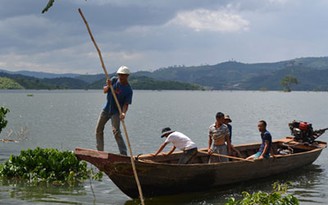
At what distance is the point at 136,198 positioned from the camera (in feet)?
39.2

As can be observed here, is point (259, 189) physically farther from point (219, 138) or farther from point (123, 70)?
point (123, 70)

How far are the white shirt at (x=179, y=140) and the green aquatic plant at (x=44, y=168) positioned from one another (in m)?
3.47

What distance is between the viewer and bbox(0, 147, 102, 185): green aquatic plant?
46.0 feet

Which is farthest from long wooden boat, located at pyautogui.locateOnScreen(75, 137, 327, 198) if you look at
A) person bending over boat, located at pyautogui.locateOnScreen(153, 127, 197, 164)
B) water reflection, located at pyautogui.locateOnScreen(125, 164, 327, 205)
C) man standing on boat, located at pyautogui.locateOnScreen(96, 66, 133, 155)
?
man standing on boat, located at pyautogui.locateOnScreen(96, 66, 133, 155)

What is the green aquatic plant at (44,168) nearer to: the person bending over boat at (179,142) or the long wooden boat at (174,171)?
the long wooden boat at (174,171)

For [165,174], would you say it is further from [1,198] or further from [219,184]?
[1,198]

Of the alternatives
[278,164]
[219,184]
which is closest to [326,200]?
[278,164]

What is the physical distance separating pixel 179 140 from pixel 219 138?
207 centimetres

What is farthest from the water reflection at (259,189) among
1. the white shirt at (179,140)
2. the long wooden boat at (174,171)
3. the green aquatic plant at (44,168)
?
the green aquatic plant at (44,168)

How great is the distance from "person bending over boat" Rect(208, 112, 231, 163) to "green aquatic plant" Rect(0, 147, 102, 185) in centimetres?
379

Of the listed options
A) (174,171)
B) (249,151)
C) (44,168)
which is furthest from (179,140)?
(249,151)

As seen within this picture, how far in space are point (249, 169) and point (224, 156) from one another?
1.11m

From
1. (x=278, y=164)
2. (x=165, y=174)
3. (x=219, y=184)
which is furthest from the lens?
(x=278, y=164)

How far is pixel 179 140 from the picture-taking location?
12.1 m
